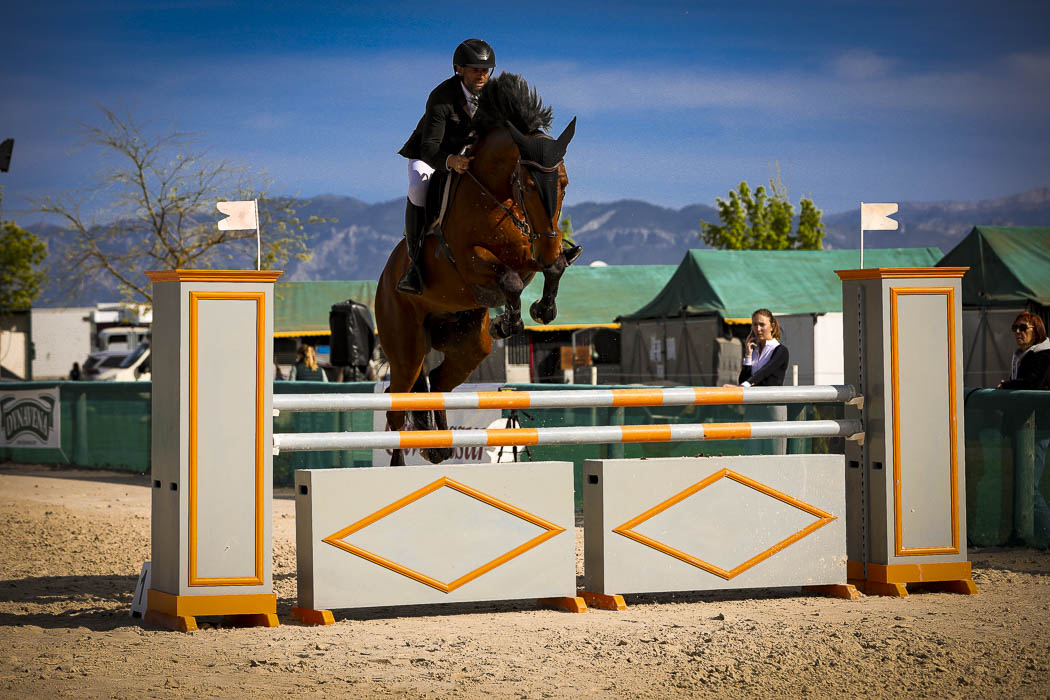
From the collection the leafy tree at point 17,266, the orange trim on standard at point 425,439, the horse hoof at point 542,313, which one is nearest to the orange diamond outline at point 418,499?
the orange trim on standard at point 425,439

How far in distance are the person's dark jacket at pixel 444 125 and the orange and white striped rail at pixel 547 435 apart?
63.3 inches

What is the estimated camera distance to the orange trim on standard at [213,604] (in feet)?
17.4

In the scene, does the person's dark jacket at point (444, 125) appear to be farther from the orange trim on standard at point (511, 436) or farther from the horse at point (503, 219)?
the orange trim on standard at point (511, 436)

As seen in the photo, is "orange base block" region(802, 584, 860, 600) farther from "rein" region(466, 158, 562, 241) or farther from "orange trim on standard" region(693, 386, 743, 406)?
"rein" region(466, 158, 562, 241)

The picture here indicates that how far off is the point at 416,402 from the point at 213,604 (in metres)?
1.38

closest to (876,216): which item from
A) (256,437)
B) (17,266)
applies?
(256,437)

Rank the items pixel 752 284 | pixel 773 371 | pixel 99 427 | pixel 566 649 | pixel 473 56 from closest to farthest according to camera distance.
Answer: pixel 566 649
pixel 473 56
pixel 773 371
pixel 99 427
pixel 752 284

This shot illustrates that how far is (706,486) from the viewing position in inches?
235

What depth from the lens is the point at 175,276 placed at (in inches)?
211

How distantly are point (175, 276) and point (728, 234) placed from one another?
47.1 m

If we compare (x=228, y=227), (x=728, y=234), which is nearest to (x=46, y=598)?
(x=228, y=227)

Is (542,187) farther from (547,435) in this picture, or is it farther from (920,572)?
(920,572)

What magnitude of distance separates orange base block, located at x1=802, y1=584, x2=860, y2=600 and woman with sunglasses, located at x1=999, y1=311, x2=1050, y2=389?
283 centimetres

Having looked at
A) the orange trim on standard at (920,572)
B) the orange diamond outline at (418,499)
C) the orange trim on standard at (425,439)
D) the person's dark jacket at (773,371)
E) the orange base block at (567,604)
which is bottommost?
the orange base block at (567,604)
